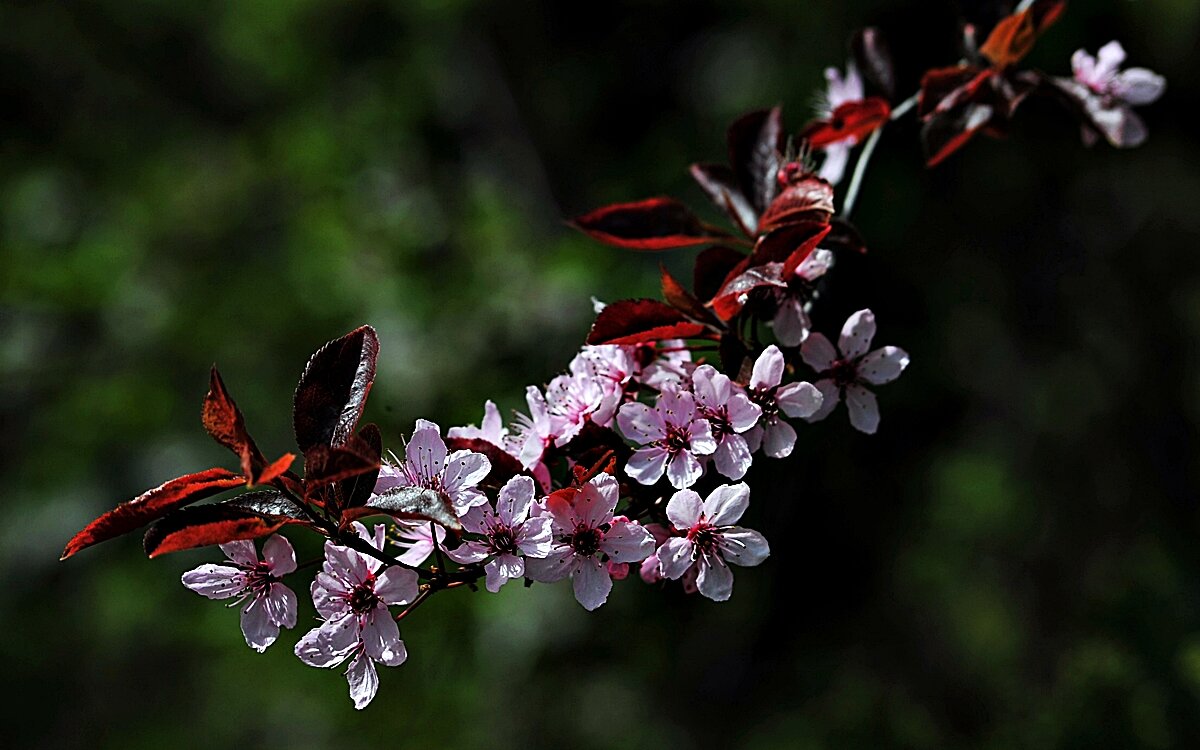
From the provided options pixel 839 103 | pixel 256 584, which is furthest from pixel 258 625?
pixel 839 103

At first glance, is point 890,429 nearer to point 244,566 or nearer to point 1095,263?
point 1095,263

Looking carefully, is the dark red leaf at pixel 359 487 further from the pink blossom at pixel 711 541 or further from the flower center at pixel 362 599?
the pink blossom at pixel 711 541

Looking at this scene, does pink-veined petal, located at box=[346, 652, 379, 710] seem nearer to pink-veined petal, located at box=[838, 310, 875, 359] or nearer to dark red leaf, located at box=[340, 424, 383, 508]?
dark red leaf, located at box=[340, 424, 383, 508]

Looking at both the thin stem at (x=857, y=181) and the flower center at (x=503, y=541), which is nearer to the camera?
the flower center at (x=503, y=541)

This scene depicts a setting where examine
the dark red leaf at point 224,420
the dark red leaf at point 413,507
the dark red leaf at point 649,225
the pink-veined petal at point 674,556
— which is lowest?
the pink-veined petal at point 674,556

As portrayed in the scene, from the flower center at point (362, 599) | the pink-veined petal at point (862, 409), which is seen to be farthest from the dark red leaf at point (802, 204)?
the flower center at point (362, 599)
